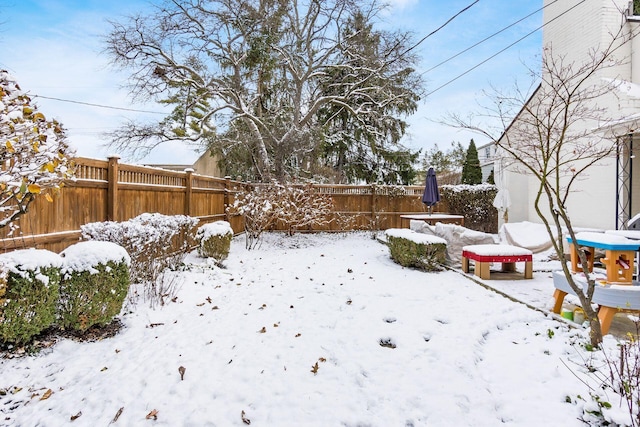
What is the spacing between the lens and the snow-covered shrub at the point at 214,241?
6.47 meters

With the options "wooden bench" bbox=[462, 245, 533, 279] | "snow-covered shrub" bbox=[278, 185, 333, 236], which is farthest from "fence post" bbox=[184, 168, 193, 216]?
"wooden bench" bbox=[462, 245, 533, 279]

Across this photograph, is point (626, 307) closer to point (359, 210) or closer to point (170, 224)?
point (170, 224)

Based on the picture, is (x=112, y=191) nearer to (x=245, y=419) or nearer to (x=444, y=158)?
(x=245, y=419)

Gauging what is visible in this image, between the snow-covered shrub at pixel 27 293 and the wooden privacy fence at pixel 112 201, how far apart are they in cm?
62

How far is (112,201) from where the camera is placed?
5.18 metres

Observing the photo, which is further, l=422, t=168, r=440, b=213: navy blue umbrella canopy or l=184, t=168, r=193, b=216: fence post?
l=422, t=168, r=440, b=213: navy blue umbrella canopy

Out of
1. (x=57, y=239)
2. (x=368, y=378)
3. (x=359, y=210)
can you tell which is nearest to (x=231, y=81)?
(x=359, y=210)

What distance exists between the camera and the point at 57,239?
422cm

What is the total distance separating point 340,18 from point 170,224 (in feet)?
37.8

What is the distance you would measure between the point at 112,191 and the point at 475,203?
458 inches

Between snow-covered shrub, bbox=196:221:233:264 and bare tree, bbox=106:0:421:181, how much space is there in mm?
5547

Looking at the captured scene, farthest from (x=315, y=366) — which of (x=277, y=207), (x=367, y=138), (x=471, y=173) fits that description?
(x=367, y=138)

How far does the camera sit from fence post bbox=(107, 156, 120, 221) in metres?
5.18

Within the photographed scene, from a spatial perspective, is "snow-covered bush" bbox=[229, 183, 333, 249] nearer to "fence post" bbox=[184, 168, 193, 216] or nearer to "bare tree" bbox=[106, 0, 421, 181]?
"fence post" bbox=[184, 168, 193, 216]
